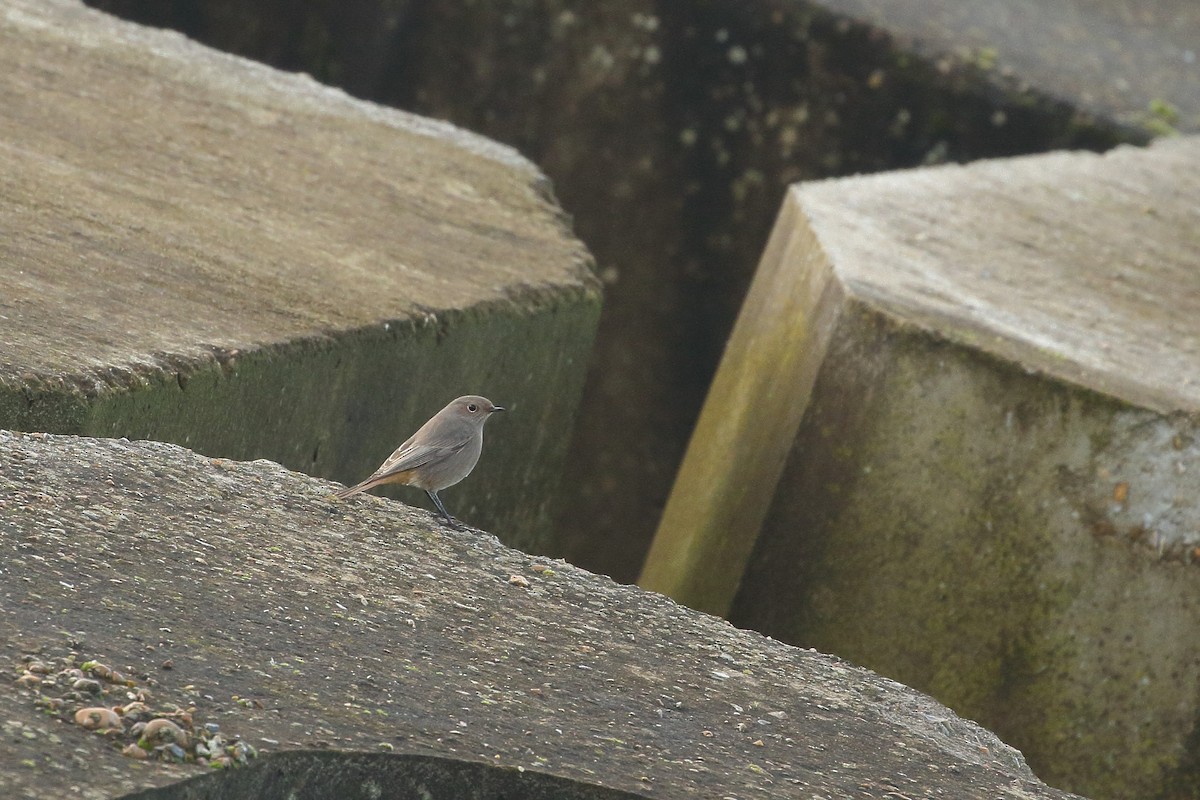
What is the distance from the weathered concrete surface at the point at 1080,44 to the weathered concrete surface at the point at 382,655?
4.13 metres

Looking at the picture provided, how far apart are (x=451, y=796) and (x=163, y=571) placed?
0.49 meters

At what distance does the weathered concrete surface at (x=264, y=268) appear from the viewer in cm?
290

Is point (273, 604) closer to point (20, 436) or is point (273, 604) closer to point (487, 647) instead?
point (487, 647)

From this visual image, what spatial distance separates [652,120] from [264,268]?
3.11 metres

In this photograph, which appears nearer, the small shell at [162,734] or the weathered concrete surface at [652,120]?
the small shell at [162,734]

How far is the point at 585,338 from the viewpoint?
4148 millimetres

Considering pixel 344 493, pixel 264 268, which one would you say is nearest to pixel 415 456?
pixel 344 493

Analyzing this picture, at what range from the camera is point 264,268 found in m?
3.44

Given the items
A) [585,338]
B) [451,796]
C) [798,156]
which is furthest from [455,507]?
[798,156]

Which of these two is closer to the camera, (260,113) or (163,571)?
(163,571)

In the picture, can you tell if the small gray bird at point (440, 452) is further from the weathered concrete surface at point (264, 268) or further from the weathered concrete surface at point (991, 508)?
the weathered concrete surface at point (991, 508)

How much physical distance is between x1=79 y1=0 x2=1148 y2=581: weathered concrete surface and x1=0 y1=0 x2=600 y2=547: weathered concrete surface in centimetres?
154

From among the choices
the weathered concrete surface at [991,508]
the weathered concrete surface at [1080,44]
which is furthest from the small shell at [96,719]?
the weathered concrete surface at [1080,44]

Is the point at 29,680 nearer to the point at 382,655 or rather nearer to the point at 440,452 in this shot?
the point at 382,655
